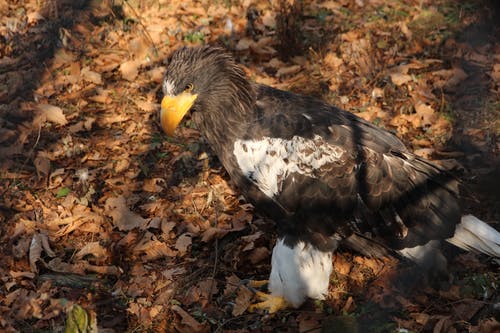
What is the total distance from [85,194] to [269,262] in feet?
6.04

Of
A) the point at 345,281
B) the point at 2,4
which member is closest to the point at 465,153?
the point at 345,281

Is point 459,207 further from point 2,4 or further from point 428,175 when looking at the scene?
point 2,4

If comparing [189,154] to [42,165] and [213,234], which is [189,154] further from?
[42,165]

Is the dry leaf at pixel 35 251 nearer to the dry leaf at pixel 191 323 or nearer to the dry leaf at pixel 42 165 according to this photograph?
the dry leaf at pixel 42 165

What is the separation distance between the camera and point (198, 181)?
18.7ft

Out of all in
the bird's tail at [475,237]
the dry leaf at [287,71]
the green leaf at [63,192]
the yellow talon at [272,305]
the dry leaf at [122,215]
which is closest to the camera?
the bird's tail at [475,237]

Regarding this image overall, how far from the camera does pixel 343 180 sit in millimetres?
4215

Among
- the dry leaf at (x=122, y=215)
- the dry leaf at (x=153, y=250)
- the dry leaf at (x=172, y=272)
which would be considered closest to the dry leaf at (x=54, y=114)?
the dry leaf at (x=122, y=215)

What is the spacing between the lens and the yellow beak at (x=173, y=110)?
448 centimetres

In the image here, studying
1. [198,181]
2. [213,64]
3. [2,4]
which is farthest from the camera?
[2,4]

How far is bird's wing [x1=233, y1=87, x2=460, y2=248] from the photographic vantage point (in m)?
4.22

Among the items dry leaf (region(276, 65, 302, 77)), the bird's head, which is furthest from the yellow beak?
dry leaf (region(276, 65, 302, 77))

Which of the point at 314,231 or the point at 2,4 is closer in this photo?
the point at 314,231

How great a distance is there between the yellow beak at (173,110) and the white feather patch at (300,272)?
1174 mm
